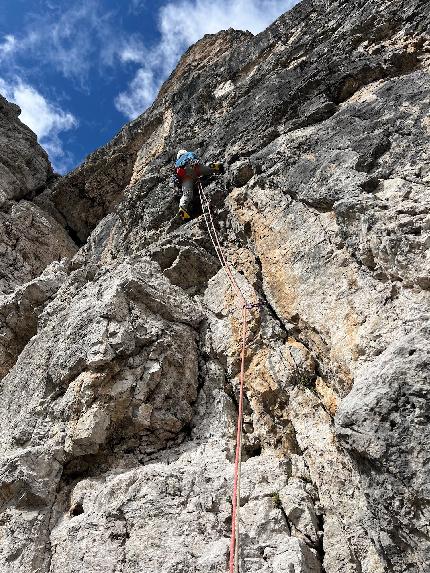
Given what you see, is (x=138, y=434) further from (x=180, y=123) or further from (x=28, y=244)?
(x=28, y=244)

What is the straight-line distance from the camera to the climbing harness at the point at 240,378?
4180 mm

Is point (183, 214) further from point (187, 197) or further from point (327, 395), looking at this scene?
point (327, 395)

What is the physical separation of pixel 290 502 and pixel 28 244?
43.7ft

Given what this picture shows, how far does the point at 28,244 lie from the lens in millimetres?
15625

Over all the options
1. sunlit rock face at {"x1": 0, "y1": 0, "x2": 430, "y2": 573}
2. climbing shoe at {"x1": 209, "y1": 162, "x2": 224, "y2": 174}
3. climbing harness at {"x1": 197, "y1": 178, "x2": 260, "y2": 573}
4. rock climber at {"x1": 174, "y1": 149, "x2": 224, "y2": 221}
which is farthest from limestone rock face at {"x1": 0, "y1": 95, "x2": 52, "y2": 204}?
climbing harness at {"x1": 197, "y1": 178, "x2": 260, "y2": 573}

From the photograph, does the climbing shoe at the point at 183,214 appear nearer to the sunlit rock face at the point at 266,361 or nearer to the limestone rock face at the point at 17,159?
the sunlit rock face at the point at 266,361

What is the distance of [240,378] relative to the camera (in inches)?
240

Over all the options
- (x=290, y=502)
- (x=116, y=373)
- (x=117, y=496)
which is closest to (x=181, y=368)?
(x=116, y=373)

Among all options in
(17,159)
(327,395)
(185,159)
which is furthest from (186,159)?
(17,159)

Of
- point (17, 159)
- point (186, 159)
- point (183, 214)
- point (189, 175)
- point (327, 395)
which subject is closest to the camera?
point (327, 395)

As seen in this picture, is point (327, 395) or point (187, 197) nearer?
point (327, 395)

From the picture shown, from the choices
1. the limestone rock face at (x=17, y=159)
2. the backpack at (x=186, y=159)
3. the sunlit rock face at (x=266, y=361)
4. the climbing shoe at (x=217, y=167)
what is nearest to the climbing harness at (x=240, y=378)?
the sunlit rock face at (x=266, y=361)

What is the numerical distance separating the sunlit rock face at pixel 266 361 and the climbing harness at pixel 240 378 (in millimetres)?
151

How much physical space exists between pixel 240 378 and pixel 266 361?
40 cm
